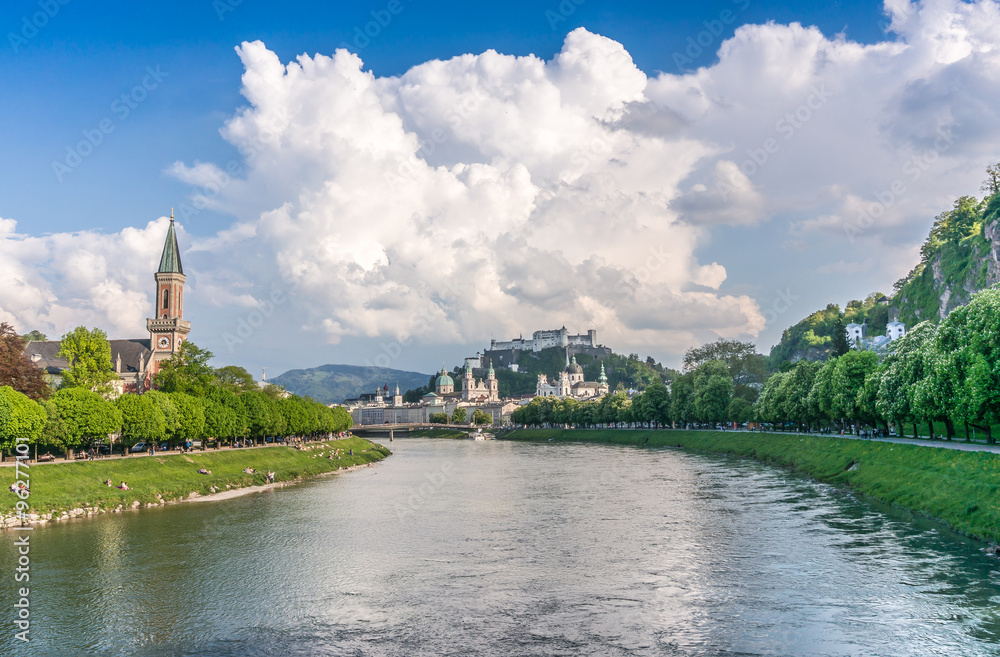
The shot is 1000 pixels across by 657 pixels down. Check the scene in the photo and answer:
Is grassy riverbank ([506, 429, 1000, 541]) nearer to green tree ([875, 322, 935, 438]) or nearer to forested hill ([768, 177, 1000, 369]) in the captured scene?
green tree ([875, 322, 935, 438])

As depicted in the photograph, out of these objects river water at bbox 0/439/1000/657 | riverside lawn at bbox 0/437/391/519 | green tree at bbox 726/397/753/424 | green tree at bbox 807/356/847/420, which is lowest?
river water at bbox 0/439/1000/657

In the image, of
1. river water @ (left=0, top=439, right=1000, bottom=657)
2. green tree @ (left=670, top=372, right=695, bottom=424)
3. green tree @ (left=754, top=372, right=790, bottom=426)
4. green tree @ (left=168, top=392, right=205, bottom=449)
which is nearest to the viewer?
river water @ (left=0, top=439, right=1000, bottom=657)

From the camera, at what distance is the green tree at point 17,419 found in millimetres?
49219

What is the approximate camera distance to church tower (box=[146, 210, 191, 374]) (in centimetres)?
11350

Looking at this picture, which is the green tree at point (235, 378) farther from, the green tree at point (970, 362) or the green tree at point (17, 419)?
the green tree at point (970, 362)

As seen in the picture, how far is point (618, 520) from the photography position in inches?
1768

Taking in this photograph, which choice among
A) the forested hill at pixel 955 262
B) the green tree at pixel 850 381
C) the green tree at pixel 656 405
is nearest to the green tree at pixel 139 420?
the green tree at pixel 850 381

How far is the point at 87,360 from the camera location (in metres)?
80.2

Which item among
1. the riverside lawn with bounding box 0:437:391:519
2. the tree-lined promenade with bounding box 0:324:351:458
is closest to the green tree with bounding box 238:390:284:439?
the tree-lined promenade with bounding box 0:324:351:458

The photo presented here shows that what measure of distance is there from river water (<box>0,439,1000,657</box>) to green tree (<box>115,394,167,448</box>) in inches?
565

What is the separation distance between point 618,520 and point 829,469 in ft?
96.4

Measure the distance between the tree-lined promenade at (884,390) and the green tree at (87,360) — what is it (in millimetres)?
79699

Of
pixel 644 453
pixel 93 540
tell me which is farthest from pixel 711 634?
pixel 644 453

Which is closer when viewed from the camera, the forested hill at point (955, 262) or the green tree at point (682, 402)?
the forested hill at point (955, 262)
